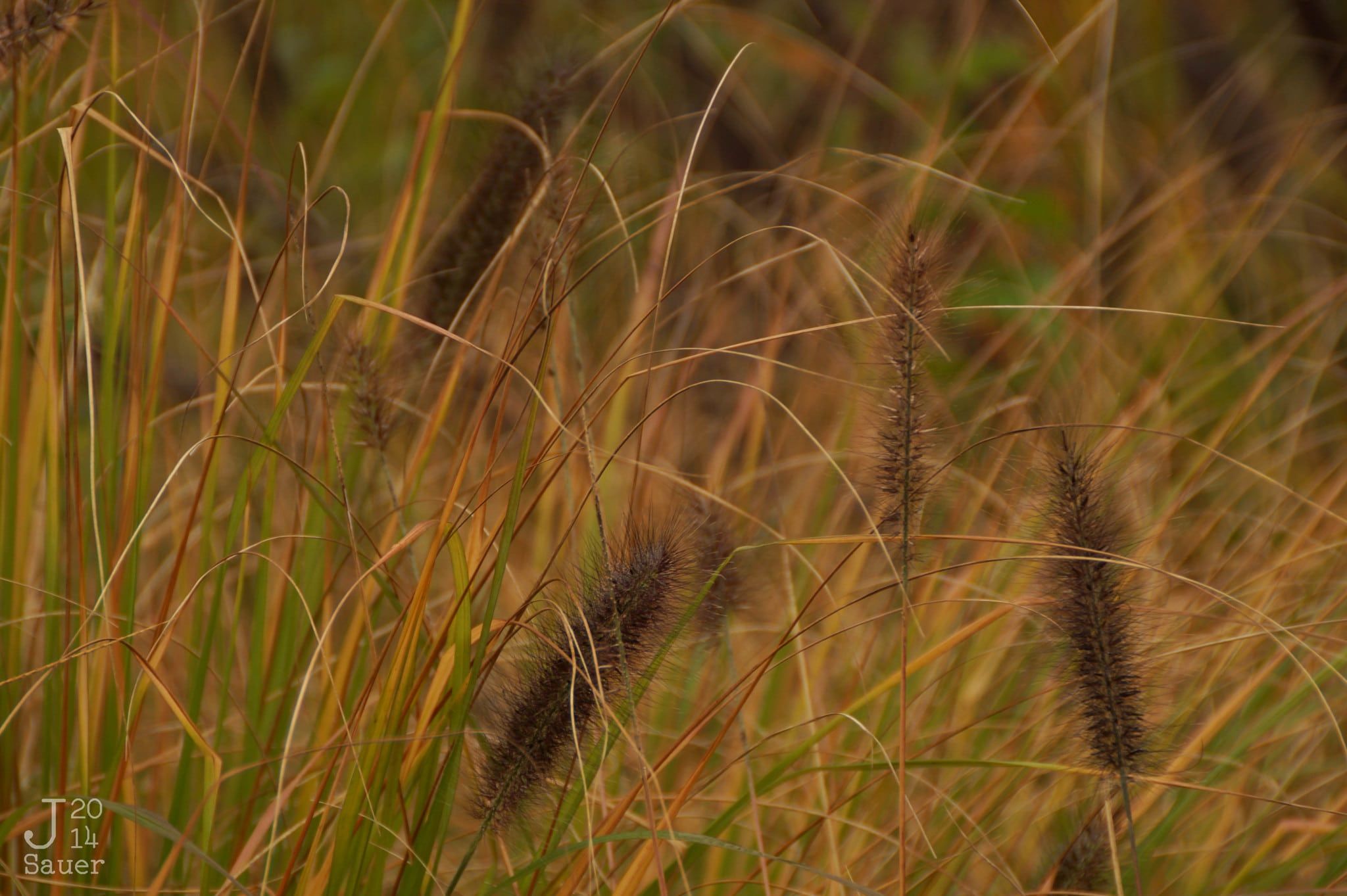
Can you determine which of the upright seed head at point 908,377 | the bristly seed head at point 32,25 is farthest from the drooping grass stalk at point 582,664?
the bristly seed head at point 32,25

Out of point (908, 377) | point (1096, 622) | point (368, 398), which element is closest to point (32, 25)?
point (368, 398)

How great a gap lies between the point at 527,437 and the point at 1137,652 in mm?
519

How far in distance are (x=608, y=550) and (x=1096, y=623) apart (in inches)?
15.1

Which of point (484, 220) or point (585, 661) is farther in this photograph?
point (484, 220)

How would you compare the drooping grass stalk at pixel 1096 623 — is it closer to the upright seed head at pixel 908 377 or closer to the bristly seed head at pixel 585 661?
the upright seed head at pixel 908 377

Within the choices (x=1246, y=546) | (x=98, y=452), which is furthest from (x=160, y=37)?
(x=1246, y=546)

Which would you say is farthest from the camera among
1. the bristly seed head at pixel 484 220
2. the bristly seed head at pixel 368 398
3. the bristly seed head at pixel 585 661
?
the bristly seed head at pixel 484 220

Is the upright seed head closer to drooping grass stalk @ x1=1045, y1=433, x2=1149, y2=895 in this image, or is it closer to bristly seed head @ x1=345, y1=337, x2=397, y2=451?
drooping grass stalk @ x1=1045, y1=433, x2=1149, y2=895

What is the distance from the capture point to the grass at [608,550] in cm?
88

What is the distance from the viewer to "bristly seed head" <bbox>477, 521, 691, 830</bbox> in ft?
2.68

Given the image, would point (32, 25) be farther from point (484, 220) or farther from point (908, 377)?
point (908, 377)

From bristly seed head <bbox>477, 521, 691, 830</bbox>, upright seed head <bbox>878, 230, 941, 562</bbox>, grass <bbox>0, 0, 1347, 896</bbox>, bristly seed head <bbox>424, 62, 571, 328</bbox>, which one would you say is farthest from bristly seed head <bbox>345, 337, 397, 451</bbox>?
upright seed head <bbox>878, 230, 941, 562</bbox>

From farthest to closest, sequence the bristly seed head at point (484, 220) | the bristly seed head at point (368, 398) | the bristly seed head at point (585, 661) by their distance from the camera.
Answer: the bristly seed head at point (484, 220) < the bristly seed head at point (368, 398) < the bristly seed head at point (585, 661)

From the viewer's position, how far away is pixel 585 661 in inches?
31.8
